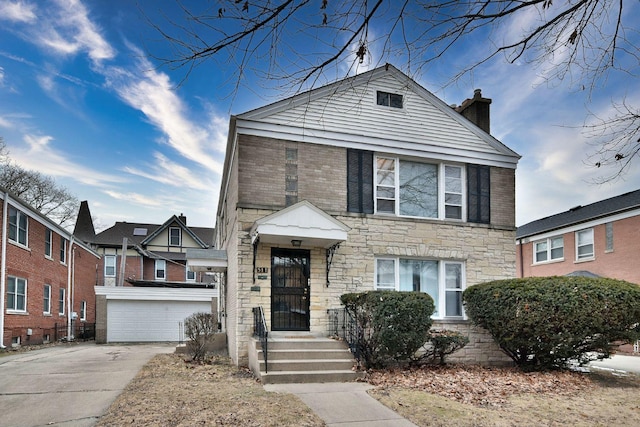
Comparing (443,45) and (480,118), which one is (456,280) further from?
(443,45)

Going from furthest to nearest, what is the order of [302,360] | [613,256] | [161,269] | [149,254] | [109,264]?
[161,269], [149,254], [109,264], [613,256], [302,360]

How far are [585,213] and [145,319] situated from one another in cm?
2242

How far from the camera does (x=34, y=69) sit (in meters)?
9.69

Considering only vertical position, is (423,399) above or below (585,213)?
below

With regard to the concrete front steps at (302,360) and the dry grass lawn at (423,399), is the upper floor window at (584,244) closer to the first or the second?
the dry grass lawn at (423,399)

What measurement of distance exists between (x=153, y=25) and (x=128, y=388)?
22.1 ft

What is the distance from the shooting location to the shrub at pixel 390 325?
9484mm

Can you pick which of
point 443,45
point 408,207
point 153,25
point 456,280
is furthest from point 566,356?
point 153,25

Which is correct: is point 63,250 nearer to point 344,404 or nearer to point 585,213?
point 344,404

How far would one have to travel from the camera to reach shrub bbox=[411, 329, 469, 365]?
33.8ft

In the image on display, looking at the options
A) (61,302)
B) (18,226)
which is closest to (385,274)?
(18,226)

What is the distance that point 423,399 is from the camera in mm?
7582

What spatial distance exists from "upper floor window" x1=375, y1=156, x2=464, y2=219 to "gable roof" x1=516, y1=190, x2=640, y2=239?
11475mm

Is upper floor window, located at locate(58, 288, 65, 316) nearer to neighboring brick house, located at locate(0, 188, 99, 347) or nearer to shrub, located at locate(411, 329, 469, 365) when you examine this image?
neighboring brick house, located at locate(0, 188, 99, 347)
